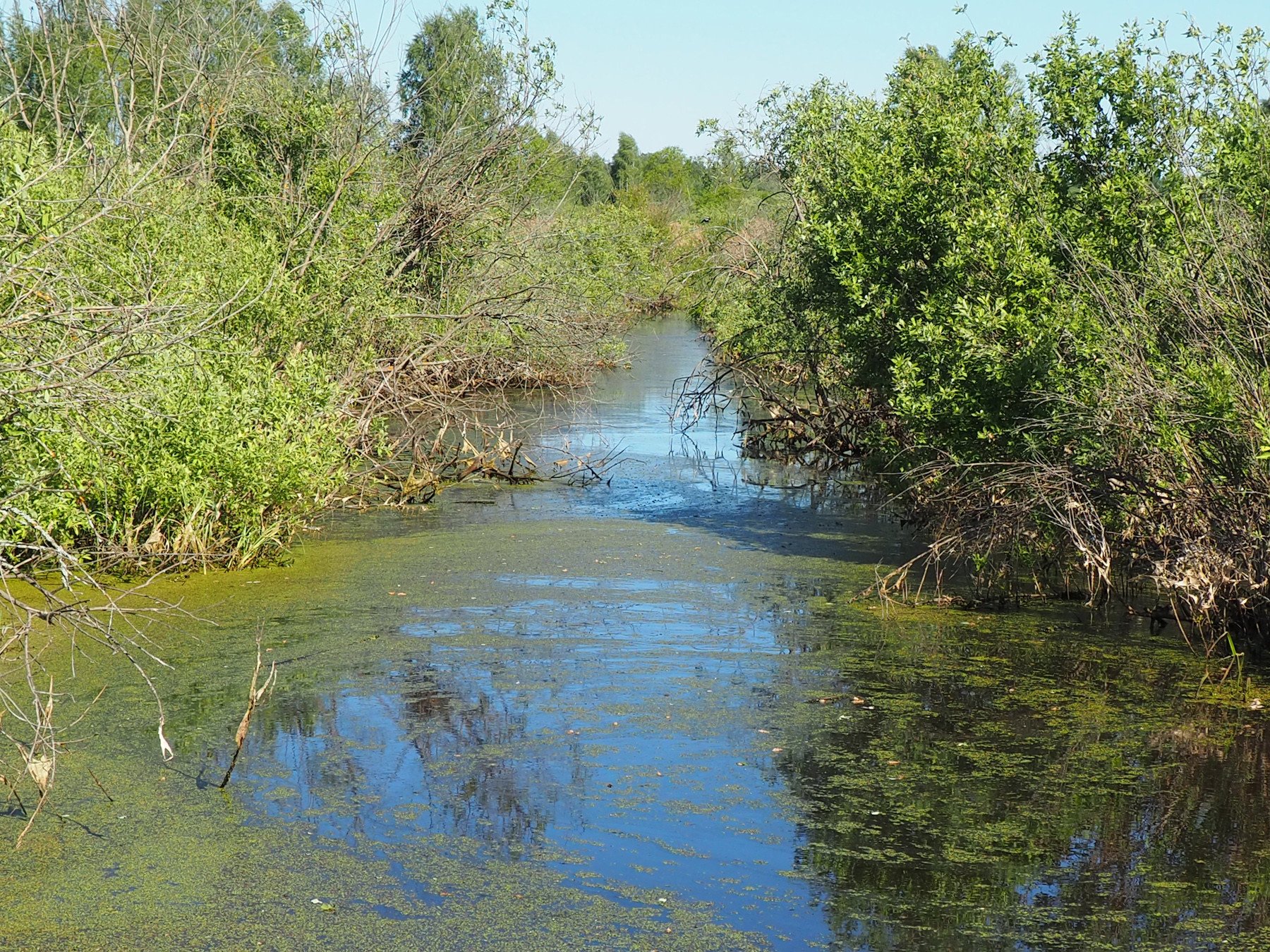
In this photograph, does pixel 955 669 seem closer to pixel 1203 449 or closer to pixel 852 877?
pixel 1203 449

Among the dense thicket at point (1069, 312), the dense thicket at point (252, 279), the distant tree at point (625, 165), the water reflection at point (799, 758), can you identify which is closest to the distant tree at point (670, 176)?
the distant tree at point (625, 165)

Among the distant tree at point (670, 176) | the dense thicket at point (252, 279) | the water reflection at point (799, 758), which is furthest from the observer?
the distant tree at point (670, 176)

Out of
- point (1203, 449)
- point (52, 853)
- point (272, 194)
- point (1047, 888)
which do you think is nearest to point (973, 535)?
point (1203, 449)

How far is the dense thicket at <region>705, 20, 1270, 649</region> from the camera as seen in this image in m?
7.87

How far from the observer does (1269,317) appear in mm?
7562

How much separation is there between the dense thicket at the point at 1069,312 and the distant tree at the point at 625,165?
5310 cm

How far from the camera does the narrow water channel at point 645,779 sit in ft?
16.2

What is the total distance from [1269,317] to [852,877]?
4259mm

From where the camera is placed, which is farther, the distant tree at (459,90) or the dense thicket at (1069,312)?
the distant tree at (459,90)

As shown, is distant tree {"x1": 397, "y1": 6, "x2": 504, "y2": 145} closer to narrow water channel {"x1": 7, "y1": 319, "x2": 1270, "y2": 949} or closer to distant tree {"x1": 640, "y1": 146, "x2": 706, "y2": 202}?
narrow water channel {"x1": 7, "y1": 319, "x2": 1270, "y2": 949}

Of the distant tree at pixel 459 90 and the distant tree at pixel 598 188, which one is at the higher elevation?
the distant tree at pixel 598 188

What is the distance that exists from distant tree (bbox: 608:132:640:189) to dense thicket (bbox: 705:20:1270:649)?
53096 mm

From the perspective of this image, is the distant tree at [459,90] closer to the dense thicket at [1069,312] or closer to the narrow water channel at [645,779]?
the dense thicket at [1069,312]

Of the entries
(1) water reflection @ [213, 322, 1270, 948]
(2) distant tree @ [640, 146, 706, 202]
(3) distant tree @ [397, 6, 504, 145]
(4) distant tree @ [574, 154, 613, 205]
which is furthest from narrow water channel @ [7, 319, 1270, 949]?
(2) distant tree @ [640, 146, 706, 202]
